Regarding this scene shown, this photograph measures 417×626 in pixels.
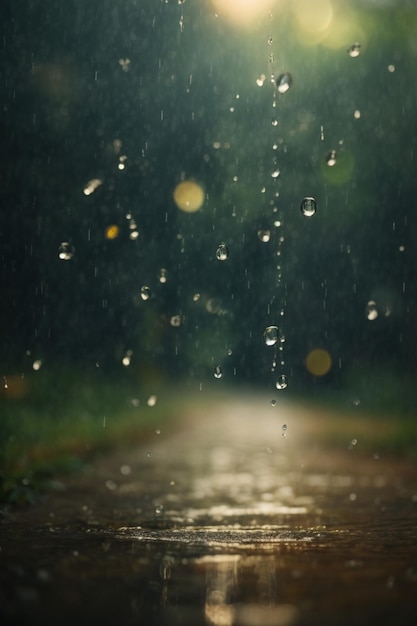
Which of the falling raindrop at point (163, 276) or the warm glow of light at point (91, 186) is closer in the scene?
the warm glow of light at point (91, 186)

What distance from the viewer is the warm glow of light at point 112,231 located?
13312 millimetres

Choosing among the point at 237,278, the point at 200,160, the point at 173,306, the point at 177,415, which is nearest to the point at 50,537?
the point at 200,160

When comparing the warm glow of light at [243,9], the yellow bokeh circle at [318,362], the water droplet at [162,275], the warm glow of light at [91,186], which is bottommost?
the warm glow of light at [91,186]

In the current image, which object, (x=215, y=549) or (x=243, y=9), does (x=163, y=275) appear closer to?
(x=243, y=9)

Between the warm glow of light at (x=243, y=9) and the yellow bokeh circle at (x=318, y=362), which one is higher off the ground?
the yellow bokeh circle at (x=318, y=362)

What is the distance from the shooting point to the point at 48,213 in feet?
39.1

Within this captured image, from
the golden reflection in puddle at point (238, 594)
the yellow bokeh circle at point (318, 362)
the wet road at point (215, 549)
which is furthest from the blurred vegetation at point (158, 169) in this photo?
the yellow bokeh circle at point (318, 362)

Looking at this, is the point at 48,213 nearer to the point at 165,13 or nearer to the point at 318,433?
the point at 165,13

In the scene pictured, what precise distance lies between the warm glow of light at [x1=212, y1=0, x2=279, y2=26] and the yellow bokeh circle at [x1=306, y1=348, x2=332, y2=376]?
22.2 metres

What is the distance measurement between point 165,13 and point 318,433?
23.2ft

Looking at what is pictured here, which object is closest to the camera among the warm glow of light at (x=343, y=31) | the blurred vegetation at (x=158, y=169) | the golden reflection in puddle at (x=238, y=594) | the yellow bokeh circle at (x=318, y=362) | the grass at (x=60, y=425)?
the golden reflection in puddle at (x=238, y=594)

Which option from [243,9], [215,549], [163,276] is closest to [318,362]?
[163,276]

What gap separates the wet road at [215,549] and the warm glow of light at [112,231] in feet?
17.5

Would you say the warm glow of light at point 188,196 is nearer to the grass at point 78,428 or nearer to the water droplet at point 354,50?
the grass at point 78,428
